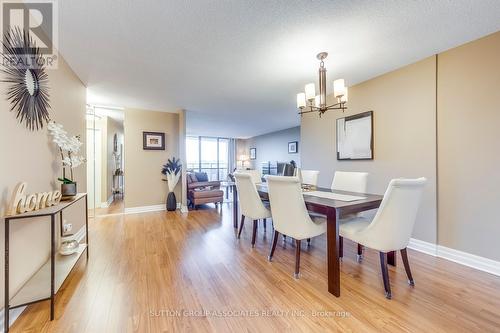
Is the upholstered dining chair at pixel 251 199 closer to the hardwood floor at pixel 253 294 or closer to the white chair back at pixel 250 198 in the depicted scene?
the white chair back at pixel 250 198

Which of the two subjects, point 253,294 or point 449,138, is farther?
point 449,138

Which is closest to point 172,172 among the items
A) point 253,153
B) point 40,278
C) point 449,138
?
point 40,278

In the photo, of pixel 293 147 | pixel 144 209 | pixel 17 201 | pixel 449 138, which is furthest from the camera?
pixel 293 147

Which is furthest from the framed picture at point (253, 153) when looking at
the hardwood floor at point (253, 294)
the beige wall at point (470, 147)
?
the beige wall at point (470, 147)

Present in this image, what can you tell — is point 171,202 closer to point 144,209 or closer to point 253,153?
point 144,209

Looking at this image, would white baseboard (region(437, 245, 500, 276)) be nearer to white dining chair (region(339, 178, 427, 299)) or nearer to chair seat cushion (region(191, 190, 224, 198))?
white dining chair (region(339, 178, 427, 299))

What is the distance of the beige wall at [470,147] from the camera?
2.03 meters

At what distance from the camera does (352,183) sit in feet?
8.89

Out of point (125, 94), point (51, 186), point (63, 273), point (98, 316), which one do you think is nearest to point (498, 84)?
point (98, 316)

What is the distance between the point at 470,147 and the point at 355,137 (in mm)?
1300

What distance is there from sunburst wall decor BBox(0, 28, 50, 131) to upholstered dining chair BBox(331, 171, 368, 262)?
124 inches

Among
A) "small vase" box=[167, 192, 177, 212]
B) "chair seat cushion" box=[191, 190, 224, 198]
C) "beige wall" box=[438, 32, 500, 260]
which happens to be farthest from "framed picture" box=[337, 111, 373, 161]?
"small vase" box=[167, 192, 177, 212]

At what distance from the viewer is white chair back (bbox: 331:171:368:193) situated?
258 cm

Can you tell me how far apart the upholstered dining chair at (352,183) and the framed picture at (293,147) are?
170 inches
